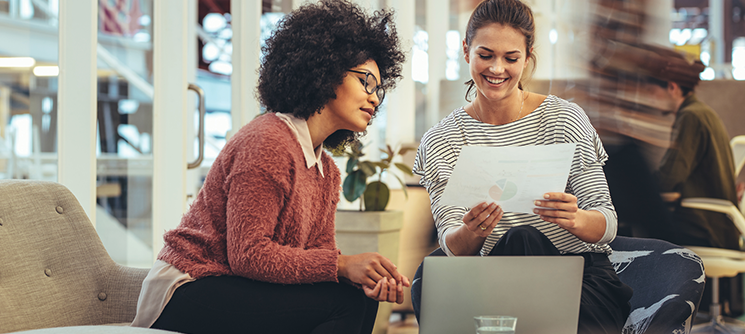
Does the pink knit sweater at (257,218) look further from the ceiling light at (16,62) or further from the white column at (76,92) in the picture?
the ceiling light at (16,62)

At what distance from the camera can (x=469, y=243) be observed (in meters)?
1.36

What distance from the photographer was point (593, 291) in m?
1.28

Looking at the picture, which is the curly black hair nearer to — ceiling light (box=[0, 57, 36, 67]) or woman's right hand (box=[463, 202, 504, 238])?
woman's right hand (box=[463, 202, 504, 238])

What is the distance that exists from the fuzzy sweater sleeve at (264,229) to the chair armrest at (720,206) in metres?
2.54

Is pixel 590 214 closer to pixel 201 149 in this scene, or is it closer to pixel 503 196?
pixel 503 196

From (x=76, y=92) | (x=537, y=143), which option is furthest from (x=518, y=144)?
(x=76, y=92)

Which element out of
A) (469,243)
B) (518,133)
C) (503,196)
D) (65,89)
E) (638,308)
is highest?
(65,89)

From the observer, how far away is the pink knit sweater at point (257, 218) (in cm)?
108

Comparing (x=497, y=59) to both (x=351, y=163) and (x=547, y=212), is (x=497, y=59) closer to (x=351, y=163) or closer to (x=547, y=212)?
(x=547, y=212)

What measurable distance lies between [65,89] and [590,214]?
1.60 meters

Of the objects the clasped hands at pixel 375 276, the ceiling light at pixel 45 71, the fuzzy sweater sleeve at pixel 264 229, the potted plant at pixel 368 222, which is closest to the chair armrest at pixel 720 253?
the potted plant at pixel 368 222

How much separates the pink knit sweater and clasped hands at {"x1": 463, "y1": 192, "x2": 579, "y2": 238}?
31 cm

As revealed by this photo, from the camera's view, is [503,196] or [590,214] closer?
[503,196]

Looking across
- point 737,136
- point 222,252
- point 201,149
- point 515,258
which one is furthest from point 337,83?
point 737,136
